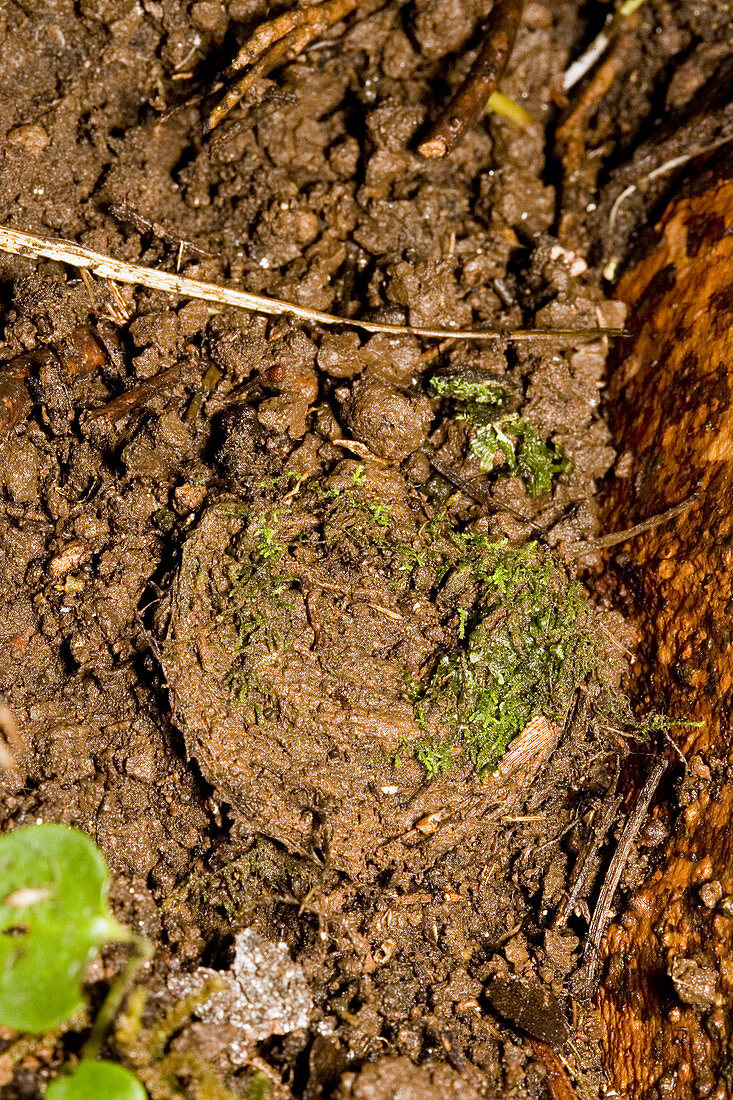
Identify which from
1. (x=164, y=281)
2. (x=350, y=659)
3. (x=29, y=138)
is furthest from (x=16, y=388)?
(x=350, y=659)

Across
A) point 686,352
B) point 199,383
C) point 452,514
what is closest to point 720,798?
point 452,514

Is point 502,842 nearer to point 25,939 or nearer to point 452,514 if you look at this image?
point 452,514

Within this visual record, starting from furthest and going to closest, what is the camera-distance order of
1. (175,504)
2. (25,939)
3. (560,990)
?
1. (175,504)
2. (560,990)
3. (25,939)

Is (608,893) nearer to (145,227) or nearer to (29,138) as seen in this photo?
(145,227)

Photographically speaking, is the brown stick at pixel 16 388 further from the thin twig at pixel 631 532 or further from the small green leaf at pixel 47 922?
the thin twig at pixel 631 532

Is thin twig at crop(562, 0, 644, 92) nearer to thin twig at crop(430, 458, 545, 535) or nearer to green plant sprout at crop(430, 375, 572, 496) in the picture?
green plant sprout at crop(430, 375, 572, 496)

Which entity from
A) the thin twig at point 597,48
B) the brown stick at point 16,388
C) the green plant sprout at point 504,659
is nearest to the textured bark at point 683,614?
the green plant sprout at point 504,659
